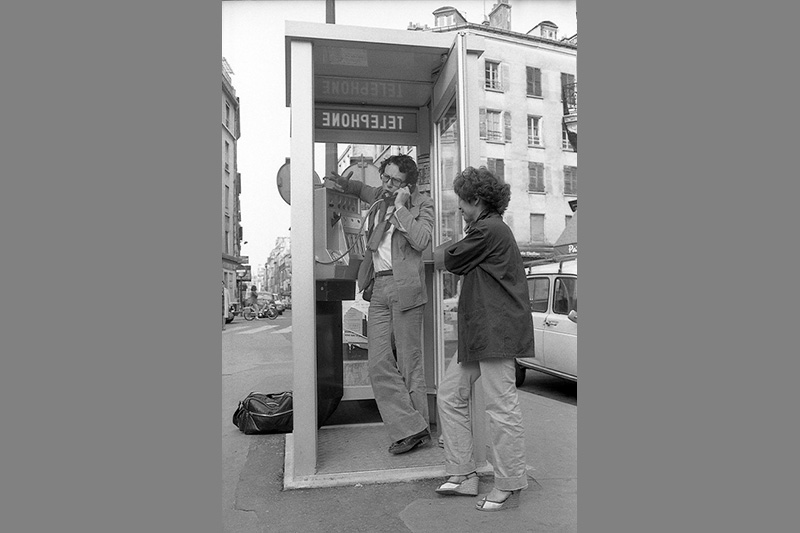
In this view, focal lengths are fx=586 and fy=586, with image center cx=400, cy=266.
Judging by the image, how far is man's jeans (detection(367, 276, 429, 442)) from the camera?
382 cm

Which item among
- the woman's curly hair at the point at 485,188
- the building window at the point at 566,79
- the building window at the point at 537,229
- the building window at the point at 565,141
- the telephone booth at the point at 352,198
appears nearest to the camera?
the woman's curly hair at the point at 485,188

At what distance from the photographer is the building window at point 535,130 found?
19.3 ft

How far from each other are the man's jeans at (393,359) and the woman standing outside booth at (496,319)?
2.43 feet

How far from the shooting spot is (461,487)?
10.5ft

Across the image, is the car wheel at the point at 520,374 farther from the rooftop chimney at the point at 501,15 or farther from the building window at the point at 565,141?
the rooftop chimney at the point at 501,15

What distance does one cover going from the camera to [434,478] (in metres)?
3.45

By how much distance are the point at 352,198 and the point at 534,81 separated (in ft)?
6.16

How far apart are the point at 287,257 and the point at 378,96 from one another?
171cm

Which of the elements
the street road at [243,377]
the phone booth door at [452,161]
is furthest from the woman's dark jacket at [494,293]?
the street road at [243,377]

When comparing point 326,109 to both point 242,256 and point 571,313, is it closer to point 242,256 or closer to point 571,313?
point 242,256

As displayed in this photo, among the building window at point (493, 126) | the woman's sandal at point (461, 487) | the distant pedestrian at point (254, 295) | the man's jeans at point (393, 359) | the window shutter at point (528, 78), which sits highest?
the window shutter at point (528, 78)

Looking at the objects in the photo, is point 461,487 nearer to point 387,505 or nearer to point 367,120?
point 387,505

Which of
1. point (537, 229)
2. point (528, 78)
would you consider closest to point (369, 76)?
point (528, 78)

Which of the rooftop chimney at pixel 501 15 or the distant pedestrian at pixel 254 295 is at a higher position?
the rooftop chimney at pixel 501 15
